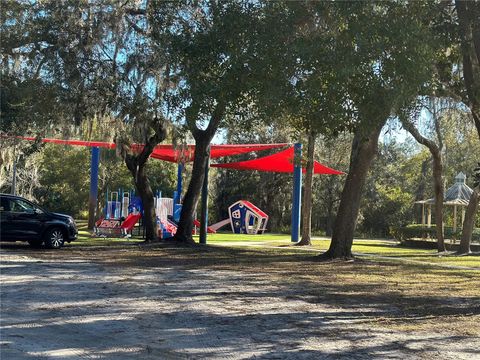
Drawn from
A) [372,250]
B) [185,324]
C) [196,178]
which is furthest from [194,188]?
[185,324]

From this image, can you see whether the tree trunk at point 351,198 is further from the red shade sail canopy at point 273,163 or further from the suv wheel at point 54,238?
the red shade sail canopy at point 273,163

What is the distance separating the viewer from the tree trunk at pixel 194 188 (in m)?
22.2

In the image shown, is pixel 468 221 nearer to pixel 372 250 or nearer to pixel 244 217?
pixel 372 250

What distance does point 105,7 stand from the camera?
18328 millimetres

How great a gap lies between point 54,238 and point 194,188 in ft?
18.6

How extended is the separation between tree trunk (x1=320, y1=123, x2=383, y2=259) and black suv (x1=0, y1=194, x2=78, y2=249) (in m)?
8.26

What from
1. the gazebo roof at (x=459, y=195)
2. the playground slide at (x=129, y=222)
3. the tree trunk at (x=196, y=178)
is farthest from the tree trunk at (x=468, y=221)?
the playground slide at (x=129, y=222)

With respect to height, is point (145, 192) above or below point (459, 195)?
below

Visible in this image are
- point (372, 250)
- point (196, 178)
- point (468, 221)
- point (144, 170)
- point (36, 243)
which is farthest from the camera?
point (372, 250)

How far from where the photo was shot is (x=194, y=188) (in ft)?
73.4

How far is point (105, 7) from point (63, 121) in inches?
156

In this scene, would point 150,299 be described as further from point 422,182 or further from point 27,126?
point 422,182

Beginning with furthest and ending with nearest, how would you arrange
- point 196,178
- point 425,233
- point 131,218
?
1. point 425,233
2. point 131,218
3. point 196,178

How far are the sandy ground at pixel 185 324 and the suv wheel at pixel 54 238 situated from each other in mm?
5886
